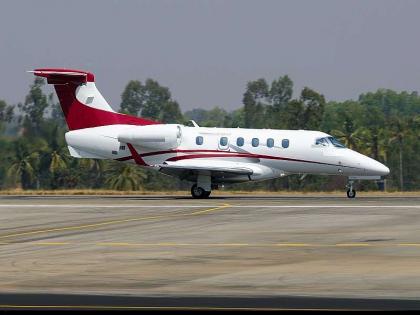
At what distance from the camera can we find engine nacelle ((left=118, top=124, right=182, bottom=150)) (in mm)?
46594

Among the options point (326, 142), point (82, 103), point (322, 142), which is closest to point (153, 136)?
point (82, 103)

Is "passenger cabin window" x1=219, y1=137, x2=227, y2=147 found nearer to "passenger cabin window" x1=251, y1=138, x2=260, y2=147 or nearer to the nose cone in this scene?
"passenger cabin window" x1=251, y1=138, x2=260, y2=147

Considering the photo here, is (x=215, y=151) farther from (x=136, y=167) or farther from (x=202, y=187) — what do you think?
(x=136, y=167)

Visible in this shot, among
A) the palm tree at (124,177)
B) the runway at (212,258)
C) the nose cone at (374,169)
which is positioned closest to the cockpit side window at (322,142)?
the nose cone at (374,169)

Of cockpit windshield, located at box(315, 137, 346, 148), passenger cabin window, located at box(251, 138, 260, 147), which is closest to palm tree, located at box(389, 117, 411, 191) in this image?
cockpit windshield, located at box(315, 137, 346, 148)

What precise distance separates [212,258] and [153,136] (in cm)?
2630

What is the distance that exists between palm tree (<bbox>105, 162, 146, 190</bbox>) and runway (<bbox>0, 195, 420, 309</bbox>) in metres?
64.2

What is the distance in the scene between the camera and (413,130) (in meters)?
127

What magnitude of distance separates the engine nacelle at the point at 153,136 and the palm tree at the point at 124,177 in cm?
5225

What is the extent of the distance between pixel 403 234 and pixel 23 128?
133 feet

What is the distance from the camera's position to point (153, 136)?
46.6 metres
